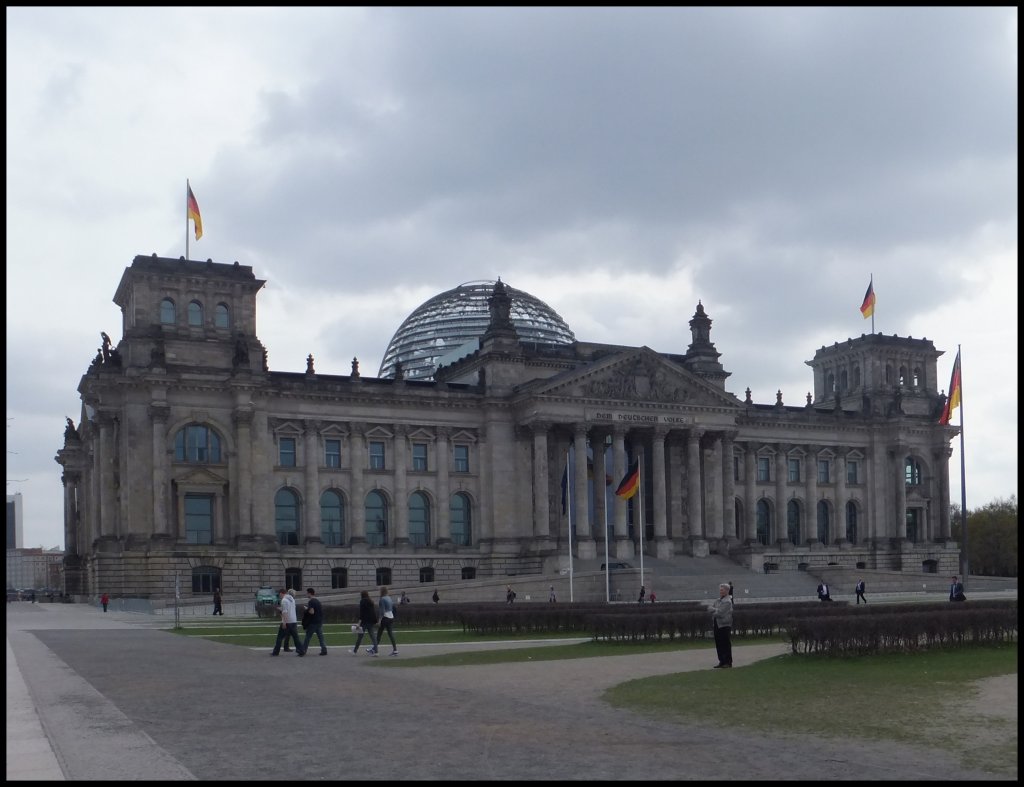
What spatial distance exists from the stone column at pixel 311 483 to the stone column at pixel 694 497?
29.5 meters

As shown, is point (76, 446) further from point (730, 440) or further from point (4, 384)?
point (4, 384)

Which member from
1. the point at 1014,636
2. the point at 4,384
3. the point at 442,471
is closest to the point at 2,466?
the point at 4,384

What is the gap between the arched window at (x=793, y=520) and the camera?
346 feet

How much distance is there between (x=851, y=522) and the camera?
356ft

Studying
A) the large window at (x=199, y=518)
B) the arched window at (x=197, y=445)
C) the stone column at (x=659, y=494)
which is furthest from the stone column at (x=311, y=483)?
the stone column at (x=659, y=494)

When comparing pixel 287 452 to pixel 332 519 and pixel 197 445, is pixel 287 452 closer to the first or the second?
pixel 332 519

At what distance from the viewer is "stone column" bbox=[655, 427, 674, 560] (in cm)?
9250

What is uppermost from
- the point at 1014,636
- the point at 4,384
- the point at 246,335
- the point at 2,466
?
the point at 246,335

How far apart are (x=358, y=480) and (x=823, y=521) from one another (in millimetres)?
44303

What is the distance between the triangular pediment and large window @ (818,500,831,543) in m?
18.1

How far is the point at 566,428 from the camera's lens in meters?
91.0

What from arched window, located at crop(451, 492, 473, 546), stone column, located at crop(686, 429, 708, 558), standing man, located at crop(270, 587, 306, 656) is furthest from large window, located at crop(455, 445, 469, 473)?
standing man, located at crop(270, 587, 306, 656)

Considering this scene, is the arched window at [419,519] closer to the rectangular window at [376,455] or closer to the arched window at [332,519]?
the rectangular window at [376,455]

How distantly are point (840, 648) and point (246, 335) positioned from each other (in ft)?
210
